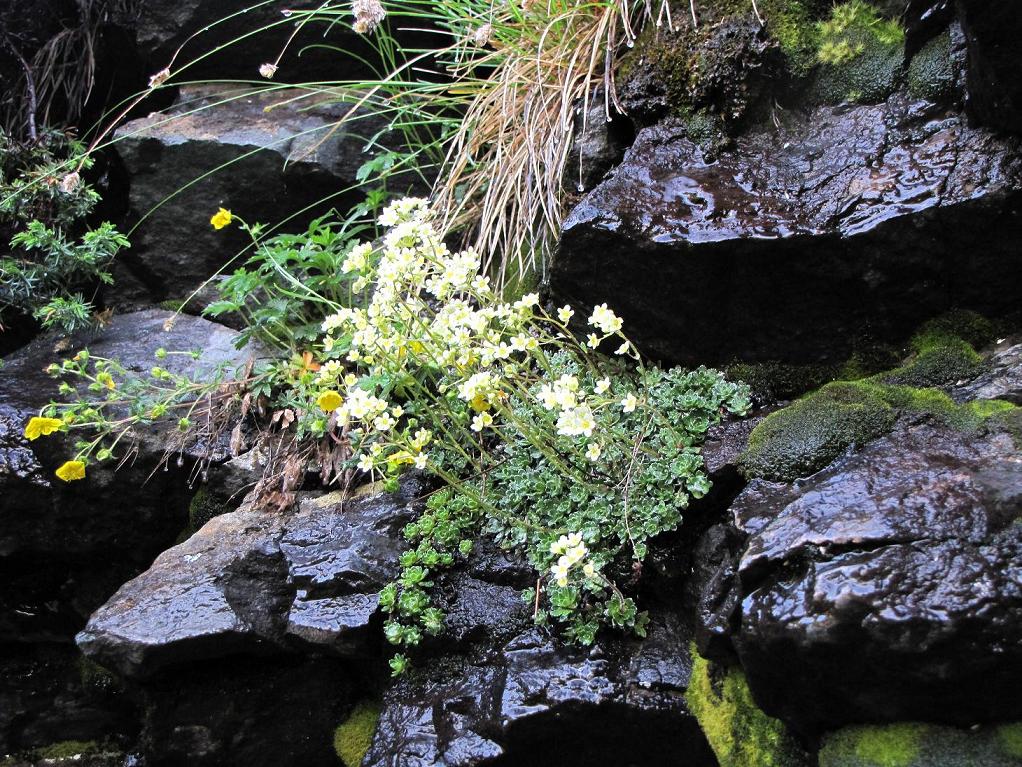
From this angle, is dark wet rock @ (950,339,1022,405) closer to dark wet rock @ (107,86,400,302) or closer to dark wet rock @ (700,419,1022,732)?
dark wet rock @ (700,419,1022,732)

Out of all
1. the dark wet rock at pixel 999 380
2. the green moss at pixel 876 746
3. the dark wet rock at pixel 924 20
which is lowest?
the green moss at pixel 876 746

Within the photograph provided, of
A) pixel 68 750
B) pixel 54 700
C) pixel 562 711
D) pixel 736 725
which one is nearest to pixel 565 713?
pixel 562 711

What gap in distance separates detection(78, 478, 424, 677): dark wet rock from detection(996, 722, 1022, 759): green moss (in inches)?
64.1

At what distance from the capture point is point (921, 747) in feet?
5.24

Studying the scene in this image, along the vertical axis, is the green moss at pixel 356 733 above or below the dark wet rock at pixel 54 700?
above

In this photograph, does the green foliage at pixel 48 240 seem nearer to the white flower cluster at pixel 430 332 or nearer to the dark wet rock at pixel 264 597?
the dark wet rock at pixel 264 597

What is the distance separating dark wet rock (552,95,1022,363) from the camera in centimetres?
218

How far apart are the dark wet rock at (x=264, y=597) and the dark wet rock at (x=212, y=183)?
185 centimetres

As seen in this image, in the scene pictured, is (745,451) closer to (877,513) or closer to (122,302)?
(877,513)

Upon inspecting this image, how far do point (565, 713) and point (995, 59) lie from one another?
201 cm

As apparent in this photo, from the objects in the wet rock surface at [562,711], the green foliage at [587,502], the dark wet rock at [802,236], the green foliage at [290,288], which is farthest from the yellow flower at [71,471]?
the dark wet rock at [802,236]

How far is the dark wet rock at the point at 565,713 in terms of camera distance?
2.08 m

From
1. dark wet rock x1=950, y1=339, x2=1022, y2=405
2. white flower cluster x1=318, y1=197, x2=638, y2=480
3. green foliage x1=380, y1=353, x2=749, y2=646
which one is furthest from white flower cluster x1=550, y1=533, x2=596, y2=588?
dark wet rock x1=950, y1=339, x2=1022, y2=405

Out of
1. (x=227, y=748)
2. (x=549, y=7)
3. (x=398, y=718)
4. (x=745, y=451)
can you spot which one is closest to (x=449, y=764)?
(x=398, y=718)
